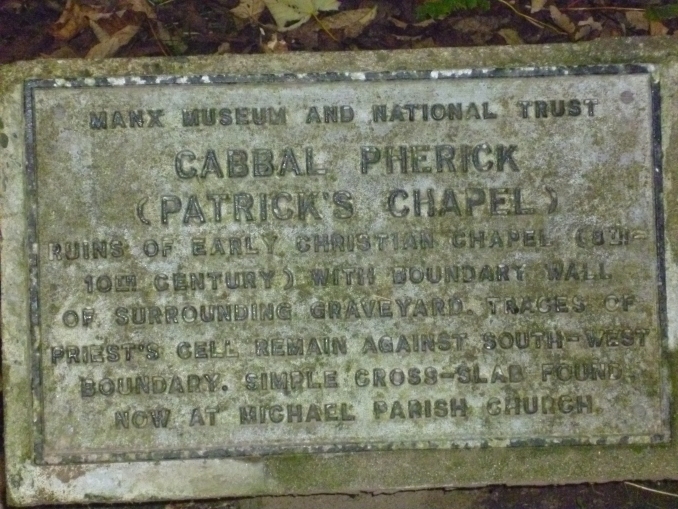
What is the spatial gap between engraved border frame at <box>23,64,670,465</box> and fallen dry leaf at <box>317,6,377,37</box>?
0.43m

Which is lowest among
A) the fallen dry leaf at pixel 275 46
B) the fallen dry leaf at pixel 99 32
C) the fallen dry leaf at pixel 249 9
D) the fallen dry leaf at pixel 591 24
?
the fallen dry leaf at pixel 275 46

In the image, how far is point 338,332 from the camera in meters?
2.97

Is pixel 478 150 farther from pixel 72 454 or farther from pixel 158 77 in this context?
pixel 72 454

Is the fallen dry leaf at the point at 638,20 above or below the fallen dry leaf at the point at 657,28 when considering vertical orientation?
above

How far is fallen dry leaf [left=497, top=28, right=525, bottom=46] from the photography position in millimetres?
3285

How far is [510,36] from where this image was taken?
3.29 m

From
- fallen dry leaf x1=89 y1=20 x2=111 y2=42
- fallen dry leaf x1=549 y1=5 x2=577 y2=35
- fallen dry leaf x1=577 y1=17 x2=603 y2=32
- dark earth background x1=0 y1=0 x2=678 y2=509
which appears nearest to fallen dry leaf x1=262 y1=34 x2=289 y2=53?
dark earth background x1=0 y1=0 x2=678 y2=509

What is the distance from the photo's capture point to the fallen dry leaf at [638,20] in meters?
3.30

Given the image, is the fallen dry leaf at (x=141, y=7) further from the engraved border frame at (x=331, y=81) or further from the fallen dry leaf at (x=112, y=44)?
the engraved border frame at (x=331, y=81)

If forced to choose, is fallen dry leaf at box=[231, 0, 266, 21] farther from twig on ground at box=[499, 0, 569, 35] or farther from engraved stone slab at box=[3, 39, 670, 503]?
twig on ground at box=[499, 0, 569, 35]

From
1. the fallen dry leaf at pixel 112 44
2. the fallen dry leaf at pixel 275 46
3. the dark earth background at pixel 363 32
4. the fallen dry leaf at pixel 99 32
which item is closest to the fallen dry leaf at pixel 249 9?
the dark earth background at pixel 363 32

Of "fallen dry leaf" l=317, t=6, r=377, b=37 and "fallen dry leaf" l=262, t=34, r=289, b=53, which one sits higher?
"fallen dry leaf" l=317, t=6, r=377, b=37

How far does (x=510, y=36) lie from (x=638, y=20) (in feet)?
1.92

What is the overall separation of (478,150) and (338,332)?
0.93m
